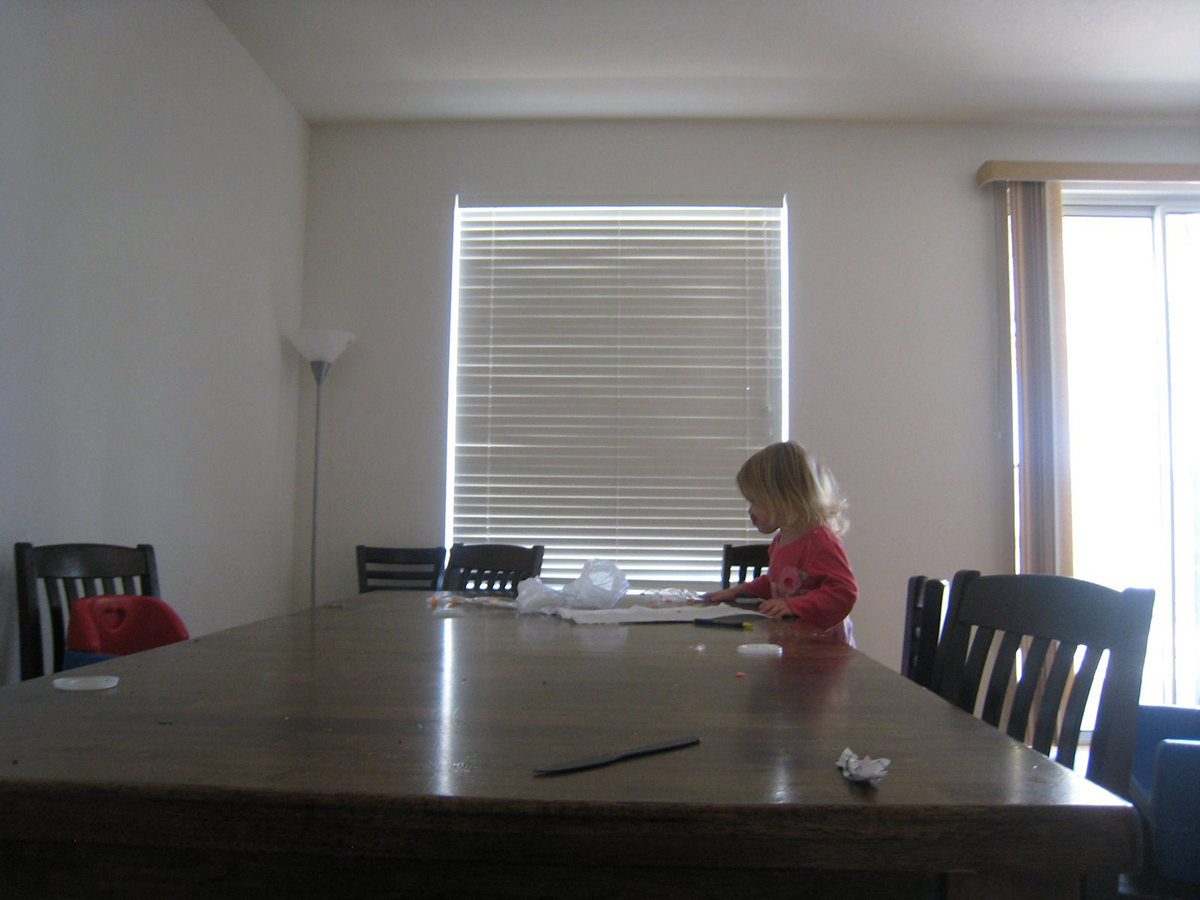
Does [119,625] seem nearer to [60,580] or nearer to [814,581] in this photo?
[60,580]

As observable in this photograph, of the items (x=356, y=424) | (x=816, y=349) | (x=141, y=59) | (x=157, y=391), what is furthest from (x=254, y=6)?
(x=816, y=349)

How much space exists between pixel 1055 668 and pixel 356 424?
334cm

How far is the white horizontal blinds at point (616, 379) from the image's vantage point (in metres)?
3.89

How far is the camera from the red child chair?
1732 millimetres

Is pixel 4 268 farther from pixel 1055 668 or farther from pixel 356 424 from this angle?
pixel 1055 668

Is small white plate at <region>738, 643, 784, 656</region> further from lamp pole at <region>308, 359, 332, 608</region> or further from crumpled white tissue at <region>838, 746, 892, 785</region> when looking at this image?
lamp pole at <region>308, 359, 332, 608</region>

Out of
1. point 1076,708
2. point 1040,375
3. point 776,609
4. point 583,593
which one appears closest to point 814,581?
point 776,609

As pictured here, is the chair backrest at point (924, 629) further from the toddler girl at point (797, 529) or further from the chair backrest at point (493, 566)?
the chair backrest at point (493, 566)

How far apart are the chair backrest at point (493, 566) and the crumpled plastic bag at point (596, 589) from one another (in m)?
0.61

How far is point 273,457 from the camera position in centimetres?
370

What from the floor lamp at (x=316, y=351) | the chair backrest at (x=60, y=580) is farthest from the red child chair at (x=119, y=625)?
the floor lamp at (x=316, y=351)

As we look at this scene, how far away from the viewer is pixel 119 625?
6.05 ft

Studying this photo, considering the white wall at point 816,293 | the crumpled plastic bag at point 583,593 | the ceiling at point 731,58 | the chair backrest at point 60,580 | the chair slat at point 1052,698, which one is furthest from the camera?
the white wall at point 816,293

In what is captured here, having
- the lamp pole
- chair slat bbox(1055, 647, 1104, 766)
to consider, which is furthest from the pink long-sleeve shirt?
the lamp pole
